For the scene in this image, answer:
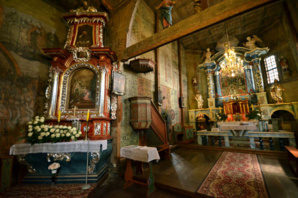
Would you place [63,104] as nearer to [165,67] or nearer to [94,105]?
[94,105]

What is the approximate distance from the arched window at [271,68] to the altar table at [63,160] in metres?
13.6

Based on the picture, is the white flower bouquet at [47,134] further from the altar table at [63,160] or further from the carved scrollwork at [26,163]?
the carved scrollwork at [26,163]

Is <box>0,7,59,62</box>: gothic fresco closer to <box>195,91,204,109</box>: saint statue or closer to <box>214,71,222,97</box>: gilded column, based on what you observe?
<box>195,91,204,109</box>: saint statue

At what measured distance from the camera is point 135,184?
346 cm

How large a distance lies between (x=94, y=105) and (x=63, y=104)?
40.7 inches

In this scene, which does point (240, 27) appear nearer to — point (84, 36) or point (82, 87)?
point (84, 36)

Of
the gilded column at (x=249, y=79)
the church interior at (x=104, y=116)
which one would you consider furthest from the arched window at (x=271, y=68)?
the church interior at (x=104, y=116)

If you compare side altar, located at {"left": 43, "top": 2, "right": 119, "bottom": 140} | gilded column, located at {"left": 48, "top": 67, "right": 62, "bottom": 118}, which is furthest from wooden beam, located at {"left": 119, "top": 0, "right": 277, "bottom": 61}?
gilded column, located at {"left": 48, "top": 67, "right": 62, "bottom": 118}

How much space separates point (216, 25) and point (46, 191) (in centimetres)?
1375

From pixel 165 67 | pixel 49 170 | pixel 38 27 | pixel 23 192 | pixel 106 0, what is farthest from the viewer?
pixel 165 67

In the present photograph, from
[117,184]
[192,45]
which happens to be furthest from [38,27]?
[192,45]

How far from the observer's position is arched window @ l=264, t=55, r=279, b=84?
10.1 m

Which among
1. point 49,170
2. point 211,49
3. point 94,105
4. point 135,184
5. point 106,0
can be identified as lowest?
point 135,184

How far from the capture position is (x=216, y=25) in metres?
10.4
